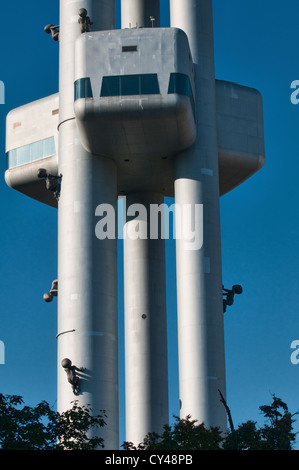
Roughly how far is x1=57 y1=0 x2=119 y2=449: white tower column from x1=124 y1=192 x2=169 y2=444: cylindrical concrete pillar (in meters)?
8.34

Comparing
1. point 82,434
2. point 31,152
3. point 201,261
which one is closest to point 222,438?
point 82,434

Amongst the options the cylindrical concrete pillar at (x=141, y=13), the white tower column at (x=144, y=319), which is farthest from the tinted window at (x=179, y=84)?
the cylindrical concrete pillar at (x=141, y=13)

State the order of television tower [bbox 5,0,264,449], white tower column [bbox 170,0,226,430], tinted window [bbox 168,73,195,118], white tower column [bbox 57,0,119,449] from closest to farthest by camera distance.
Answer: white tower column [bbox 57,0,119,449] < white tower column [bbox 170,0,226,430] < television tower [bbox 5,0,264,449] < tinted window [bbox 168,73,195,118]

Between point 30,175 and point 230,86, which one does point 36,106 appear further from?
point 230,86

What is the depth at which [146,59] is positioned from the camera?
7912cm

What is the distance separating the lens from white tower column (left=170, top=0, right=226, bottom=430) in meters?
78.1

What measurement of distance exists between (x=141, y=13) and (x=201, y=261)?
77.2 feet

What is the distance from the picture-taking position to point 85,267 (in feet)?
262

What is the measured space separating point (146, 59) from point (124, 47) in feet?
5.82

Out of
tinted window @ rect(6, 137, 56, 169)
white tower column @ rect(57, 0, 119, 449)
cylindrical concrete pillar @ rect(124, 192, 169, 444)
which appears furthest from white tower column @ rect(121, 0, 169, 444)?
tinted window @ rect(6, 137, 56, 169)

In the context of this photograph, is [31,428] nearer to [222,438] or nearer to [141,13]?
[222,438]

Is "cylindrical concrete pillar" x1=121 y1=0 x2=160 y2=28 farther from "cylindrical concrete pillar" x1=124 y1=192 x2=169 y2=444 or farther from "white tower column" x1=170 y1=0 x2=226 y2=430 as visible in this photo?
"cylindrical concrete pillar" x1=124 y1=192 x2=169 y2=444

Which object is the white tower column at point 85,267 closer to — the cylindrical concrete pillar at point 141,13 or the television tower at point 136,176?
the television tower at point 136,176
